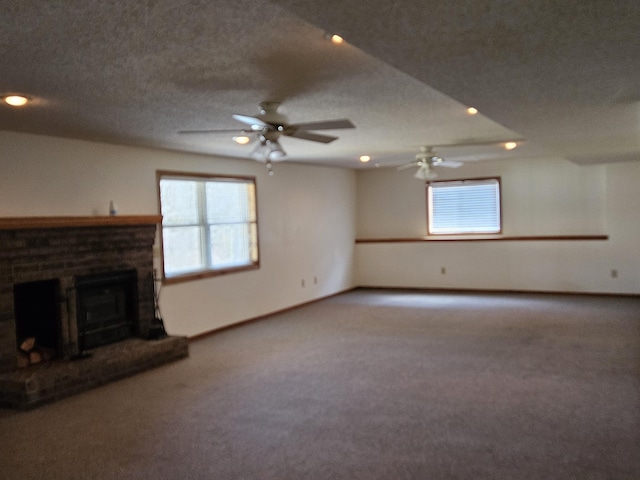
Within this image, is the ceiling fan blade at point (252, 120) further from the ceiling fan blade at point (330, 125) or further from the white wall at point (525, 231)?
the white wall at point (525, 231)

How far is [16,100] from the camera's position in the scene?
139 inches

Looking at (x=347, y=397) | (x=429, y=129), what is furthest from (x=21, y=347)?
(x=429, y=129)

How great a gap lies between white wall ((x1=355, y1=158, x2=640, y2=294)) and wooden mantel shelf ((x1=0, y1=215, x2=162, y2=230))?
17.4ft

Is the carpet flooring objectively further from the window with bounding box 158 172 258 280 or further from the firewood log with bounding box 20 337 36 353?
the window with bounding box 158 172 258 280

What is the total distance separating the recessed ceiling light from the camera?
3461mm

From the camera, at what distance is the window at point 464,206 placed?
9.34 m

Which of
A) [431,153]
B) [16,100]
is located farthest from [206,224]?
[16,100]

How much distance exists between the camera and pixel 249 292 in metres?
7.36

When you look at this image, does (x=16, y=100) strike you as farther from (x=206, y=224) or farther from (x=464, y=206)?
(x=464, y=206)

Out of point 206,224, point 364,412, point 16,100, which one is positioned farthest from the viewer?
point 206,224

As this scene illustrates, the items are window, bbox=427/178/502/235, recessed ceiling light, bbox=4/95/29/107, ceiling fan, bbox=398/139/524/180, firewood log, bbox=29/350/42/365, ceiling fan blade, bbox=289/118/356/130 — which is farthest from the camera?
window, bbox=427/178/502/235

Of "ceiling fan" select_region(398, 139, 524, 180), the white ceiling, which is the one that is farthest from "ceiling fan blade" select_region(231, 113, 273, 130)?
"ceiling fan" select_region(398, 139, 524, 180)

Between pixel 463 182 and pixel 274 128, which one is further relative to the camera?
pixel 463 182

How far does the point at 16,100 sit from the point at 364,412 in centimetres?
311
